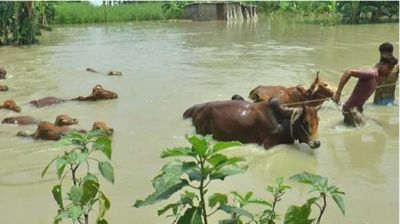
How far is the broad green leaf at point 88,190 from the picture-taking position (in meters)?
2.53

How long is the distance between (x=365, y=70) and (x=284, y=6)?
108ft

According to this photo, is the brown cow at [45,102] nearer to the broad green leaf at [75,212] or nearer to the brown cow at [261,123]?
the brown cow at [261,123]

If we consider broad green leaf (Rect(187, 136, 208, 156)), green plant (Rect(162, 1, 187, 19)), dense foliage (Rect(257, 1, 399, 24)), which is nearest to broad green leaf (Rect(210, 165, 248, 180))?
broad green leaf (Rect(187, 136, 208, 156))

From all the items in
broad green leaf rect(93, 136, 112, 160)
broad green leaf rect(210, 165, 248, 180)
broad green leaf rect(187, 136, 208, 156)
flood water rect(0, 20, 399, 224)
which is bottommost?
flood water rect(0, 20, 399, 224)

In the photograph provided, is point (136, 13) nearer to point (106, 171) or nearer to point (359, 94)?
point (359, 94)

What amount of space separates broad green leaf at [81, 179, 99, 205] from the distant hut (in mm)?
34420

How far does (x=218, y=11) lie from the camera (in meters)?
36.5

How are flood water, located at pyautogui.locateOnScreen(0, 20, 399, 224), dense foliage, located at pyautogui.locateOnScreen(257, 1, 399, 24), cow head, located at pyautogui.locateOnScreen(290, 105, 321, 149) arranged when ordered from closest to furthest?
flood water, located at pyautogui.locateOnScreen(0, 20, 399, 224) → cow head, located at pyautogui.locateOnScreen(290, 105, 321, 149) → dense foliage, located at pyautogui.locateOnScreen(257, 1, 399, 24)

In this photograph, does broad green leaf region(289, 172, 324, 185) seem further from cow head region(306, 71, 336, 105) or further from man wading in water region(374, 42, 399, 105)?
man wading in water region(374, 42, 399, 105)

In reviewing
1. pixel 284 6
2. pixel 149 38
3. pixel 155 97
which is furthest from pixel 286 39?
pixel 284 6

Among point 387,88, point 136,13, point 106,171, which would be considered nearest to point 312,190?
point 106,171

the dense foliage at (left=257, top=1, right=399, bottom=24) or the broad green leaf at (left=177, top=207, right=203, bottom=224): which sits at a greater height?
the dense foliage at (left=257, top=1, right=399, bottom=24)

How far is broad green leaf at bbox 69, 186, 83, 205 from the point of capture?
237 cm

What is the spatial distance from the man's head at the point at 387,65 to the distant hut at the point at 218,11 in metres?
29.4
